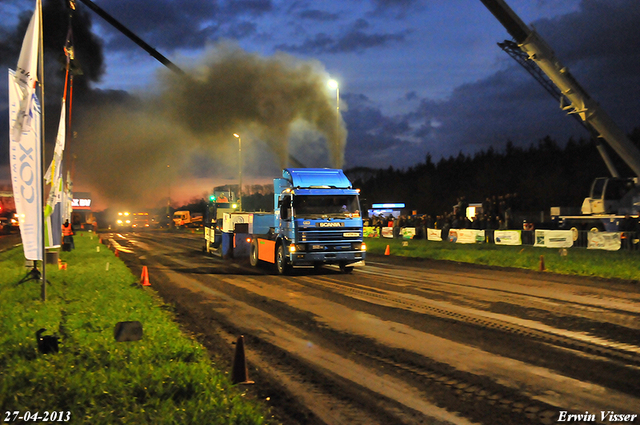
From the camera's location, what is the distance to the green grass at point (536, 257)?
1652 centimetres

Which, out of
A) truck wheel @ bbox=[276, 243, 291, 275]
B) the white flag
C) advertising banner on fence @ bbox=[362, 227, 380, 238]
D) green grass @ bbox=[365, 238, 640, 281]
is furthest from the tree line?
the white flag

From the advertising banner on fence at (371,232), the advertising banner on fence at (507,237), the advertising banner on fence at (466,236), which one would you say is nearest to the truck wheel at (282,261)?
the advertising banner on fence at (507,237)

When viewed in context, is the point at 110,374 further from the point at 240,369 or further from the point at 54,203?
the point at 54,203

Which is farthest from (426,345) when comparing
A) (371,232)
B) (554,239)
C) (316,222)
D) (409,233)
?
(371,232)

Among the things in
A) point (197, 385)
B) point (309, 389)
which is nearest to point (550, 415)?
point (309, 389)

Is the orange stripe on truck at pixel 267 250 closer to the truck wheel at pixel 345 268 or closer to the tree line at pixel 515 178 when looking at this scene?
the truck wheel at pixel 345 268

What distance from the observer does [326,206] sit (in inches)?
664

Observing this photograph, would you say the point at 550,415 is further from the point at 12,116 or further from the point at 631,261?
the point at 631,261

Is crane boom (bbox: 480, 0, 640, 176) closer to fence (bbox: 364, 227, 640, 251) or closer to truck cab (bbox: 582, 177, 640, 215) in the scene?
truck cab (bbox: 582, 177, 640, 215)

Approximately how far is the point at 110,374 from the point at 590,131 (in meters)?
27.1

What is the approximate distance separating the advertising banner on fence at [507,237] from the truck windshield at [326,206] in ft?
39.1

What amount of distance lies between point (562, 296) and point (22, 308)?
1098 centimetres

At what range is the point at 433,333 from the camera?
8266mm

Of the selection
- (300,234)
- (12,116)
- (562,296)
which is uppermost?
(12,116)
